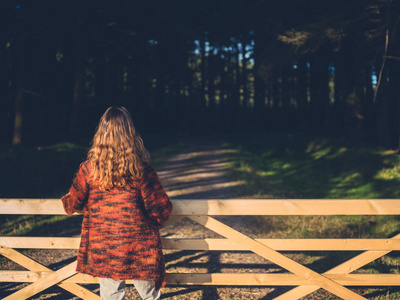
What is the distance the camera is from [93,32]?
2058cm

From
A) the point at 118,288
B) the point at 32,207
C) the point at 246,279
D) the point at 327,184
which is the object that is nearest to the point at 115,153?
the point at 118,288

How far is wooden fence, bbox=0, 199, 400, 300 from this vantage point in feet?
10.8

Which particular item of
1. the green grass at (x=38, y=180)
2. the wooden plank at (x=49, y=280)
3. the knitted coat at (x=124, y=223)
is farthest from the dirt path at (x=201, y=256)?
the knitted coat at (x=124, y=223)

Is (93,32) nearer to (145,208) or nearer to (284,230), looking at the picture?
(284,230)

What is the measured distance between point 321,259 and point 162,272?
11.9 feet

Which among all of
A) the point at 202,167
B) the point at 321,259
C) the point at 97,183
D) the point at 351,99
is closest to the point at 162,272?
the point at 97,183

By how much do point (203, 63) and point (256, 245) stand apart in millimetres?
43530

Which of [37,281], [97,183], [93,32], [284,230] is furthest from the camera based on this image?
[93,32]

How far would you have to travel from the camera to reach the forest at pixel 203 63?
12.9m

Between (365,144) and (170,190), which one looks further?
(365,144)

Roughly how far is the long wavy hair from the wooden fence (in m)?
0.80

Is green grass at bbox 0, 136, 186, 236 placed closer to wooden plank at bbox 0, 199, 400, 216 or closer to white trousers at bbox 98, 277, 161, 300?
wooden plank at bbox 0, 199, 400, 216

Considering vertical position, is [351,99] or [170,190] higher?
[351,99]

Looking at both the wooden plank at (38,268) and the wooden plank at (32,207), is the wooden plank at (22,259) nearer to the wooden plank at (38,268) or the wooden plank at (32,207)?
the wooden plank at (38,268)
